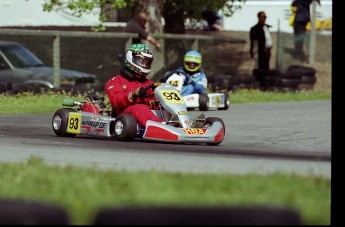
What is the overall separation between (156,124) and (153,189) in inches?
188

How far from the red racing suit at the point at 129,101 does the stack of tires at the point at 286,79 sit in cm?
1185

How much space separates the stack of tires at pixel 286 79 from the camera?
987 inches

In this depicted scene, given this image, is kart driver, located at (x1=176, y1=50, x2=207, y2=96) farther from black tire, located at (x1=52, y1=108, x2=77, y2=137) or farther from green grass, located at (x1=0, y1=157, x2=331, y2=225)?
green grass, located at (x1=0, y1=157, x2=331, y2=225)

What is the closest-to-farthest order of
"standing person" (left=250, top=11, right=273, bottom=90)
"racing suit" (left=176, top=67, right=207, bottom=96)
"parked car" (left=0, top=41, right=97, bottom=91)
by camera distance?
"racing suit" (left=176, top=67, right=207, bottom=96) → "parked car" (left=0, top=41, right=97, bottom=91) → "standing person" (left=250, top=11, right=273, bottom=90)

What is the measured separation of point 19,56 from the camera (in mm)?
21719

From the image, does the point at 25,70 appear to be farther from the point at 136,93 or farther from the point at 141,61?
the point at 136,93

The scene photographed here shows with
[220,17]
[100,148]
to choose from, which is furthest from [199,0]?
[100,148]

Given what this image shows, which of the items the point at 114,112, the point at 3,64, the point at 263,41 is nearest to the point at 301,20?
the point at 263,41

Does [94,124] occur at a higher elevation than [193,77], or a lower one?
lower

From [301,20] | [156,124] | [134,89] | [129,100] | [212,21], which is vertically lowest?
[156,124]

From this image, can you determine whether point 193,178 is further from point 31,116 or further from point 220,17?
point 220,17

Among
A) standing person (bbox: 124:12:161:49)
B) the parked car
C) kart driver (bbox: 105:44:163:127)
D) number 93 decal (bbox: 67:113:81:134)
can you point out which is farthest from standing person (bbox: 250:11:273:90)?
number 93 decal (bbox: 67:113:81:134)

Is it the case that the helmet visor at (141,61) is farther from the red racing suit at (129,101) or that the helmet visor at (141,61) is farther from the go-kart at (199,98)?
the go-kart at (199,98)

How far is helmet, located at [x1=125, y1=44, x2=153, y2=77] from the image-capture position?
1332cm
